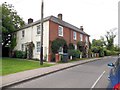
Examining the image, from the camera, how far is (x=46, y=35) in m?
34.5

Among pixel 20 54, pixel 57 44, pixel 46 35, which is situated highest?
pixel 46 35

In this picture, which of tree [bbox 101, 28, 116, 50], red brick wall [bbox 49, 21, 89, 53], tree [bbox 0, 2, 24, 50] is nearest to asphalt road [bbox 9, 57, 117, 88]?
red brick wall [bbox 49, 21, 89, 53]

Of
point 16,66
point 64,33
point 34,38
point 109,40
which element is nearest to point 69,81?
point 16,66

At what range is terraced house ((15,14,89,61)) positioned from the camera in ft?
113

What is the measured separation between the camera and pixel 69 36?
133 feet

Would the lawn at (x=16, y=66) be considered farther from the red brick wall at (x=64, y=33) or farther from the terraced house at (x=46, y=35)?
the red brick wall at (x=64, y=33)

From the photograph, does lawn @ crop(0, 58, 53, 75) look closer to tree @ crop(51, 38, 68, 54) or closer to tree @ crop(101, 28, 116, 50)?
tree @ crop(51, 38, 68, 54)

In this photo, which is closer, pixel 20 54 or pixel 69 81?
pixel 69 81

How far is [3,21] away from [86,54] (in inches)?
660

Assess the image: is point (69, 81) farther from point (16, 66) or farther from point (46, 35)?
point (46, 35)

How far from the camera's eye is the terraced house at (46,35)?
34331 millimetres

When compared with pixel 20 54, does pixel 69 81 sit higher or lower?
lower

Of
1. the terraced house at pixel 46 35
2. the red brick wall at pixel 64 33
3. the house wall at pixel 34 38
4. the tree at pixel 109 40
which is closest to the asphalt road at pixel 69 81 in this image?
the terraced house at pixel 46 35

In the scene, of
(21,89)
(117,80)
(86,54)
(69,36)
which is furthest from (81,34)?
(117,80)
